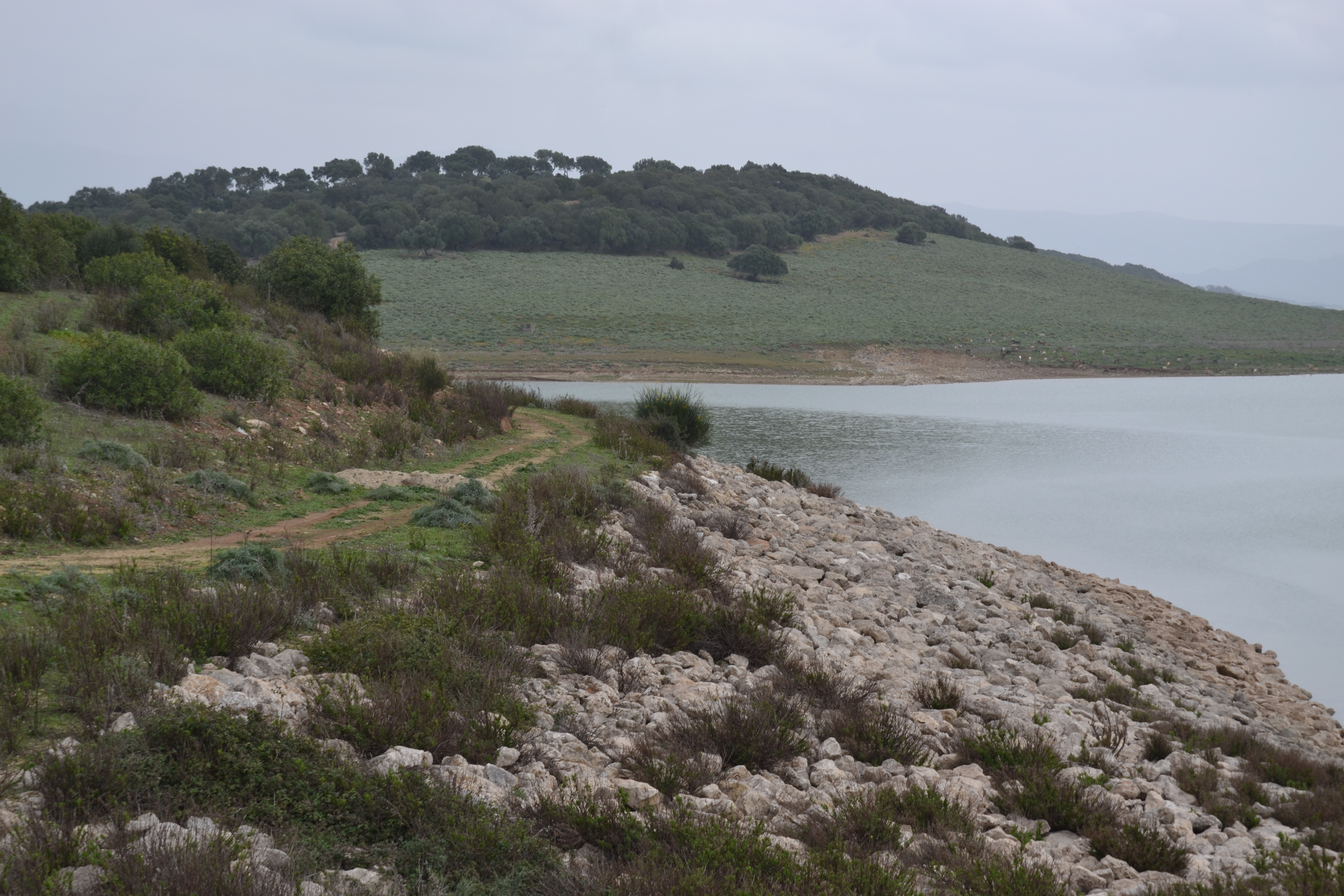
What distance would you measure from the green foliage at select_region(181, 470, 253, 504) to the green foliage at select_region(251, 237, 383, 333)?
1330cm

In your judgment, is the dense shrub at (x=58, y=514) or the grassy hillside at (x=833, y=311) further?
the grassy hillside at (x=833, y=311)

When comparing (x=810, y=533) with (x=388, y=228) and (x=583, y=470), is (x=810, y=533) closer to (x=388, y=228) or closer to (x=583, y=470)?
(x=583, y=470)

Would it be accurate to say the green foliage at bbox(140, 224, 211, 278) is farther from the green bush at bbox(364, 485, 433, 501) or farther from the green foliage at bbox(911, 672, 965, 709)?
the green foliage at bbox(911, 672, 965, 709)

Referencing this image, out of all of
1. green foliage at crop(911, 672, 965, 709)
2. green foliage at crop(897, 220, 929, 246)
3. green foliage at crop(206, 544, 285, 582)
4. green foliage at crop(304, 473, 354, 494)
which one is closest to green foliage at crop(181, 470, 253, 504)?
green foliage at crop(304, 473, 354, 494)

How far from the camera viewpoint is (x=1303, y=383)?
4206 cm

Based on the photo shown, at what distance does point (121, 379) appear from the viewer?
1144cm

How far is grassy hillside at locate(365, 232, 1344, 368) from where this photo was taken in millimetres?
47406

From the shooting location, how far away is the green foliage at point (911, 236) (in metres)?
82.2

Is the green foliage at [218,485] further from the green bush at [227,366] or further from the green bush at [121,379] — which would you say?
the green bush at [227,366]

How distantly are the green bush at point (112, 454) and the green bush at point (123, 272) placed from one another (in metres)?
9.63

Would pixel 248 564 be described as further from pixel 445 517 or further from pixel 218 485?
pixel 218 485

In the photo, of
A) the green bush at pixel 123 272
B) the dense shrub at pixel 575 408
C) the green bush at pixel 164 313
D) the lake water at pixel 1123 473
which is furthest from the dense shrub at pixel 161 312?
the lake water at pixel 1123 473

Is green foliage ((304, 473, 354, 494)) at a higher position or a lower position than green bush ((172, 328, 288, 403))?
lower

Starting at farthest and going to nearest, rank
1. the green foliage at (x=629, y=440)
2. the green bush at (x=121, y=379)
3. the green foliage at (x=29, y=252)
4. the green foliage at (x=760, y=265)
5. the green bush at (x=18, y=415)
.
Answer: the green foliage at (x=760, y=265) < the green foliage at (x=29, y=252) < the green foliage at (x=629, y=440) < the green bush at (x=121, y=379) < the green bush at (x=18, y=415)
